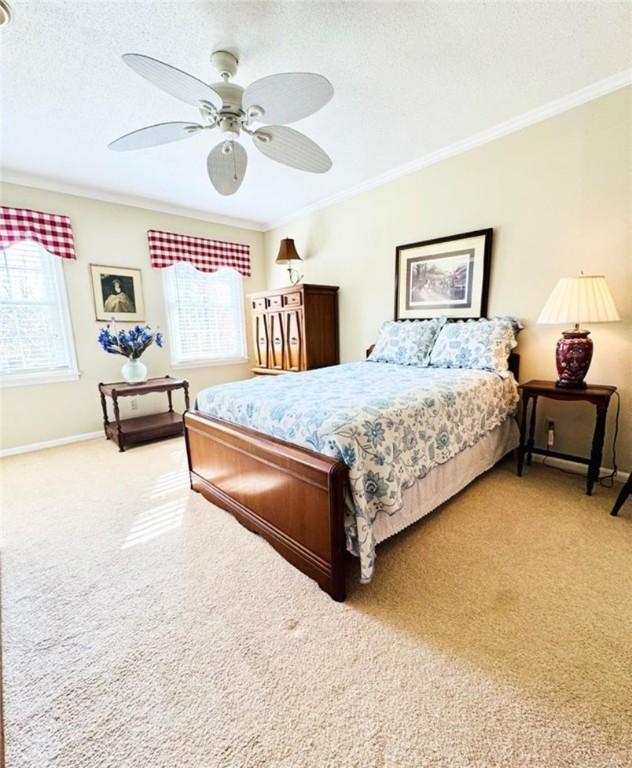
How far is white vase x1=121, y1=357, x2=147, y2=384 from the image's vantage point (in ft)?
11.8

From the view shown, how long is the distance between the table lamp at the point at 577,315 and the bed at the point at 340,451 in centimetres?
40

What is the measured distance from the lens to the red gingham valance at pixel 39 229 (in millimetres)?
3092

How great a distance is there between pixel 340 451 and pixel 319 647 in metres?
0.72

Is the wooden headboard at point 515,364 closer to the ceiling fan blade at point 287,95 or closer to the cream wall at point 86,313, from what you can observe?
the ceiling fan blade at point 287,95

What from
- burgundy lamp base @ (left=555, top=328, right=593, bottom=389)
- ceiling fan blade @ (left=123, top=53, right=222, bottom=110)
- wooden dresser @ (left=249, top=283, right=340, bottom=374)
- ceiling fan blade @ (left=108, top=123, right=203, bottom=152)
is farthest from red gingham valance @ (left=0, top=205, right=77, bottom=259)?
burgundy lamp base @ (left=555, top=328, right=593, bottom=389)

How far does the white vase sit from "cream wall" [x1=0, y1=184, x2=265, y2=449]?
1.25ft

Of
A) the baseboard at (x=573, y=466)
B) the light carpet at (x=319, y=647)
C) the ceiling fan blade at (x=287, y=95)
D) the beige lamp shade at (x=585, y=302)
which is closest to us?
the light carpet at (x=319, y=647)

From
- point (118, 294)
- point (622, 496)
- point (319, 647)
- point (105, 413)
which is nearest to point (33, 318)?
point (118, 294)

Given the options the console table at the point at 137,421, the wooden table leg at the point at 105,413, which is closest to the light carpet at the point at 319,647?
the console table at the point at 137,421

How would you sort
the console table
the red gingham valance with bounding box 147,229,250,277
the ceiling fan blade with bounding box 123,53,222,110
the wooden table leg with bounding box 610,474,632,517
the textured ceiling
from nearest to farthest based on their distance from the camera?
the ceiling fan blade with bounding box 123,53,222,110, the textured ceiling, the wooden table leg with bounding box 610,474,632,517, the console table, the red gingham valance with bounding box 147,229,250,277

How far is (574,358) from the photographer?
2.24m

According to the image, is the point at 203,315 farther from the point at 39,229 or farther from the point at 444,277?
the point at 444,277

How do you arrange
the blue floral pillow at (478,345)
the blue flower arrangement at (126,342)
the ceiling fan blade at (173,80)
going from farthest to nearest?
the blue flower arrangement at (126,342), the blue floral pillow at (478,345), the ceiling fan blade at (173,80)

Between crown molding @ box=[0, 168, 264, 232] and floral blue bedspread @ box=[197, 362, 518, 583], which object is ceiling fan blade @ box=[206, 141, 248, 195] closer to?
floral blue bedspread @ box=[197, 362, 518, 583]
